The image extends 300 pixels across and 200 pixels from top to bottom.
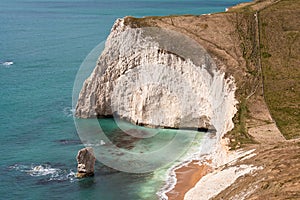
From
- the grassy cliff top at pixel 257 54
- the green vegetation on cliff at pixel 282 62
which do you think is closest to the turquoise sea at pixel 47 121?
the grassy cliff top at pixel 257 54

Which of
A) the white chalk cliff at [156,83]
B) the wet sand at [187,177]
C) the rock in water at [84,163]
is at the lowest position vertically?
the wet sand at [187,177]

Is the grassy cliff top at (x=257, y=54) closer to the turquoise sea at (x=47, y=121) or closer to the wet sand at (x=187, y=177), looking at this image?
the wet sand at (x=187, y=177)

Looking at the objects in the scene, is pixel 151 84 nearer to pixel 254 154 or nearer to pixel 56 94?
pixel 56 94

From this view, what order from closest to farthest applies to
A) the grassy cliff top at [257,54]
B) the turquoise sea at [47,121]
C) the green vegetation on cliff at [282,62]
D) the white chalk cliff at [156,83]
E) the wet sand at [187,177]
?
the wet sand at [187,177] → the turquoise sea at [47,121] → the grassy cliff top at [257,54] → the green vegetation on cliff at [282,62] → the white chalk cliff at [156,83]

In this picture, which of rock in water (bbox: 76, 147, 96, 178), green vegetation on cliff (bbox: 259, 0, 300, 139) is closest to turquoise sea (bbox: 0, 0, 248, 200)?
rock in water (bbox: 76, 147, 96, 178)

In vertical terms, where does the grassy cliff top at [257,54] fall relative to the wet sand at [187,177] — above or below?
above

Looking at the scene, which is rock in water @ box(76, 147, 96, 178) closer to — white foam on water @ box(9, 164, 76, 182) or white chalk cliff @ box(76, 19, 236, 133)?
white foam on water @ box(9, 164, 76, 182)

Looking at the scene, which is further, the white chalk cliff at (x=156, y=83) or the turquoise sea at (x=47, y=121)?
the white chalk cliff at (x=156, y=83)
